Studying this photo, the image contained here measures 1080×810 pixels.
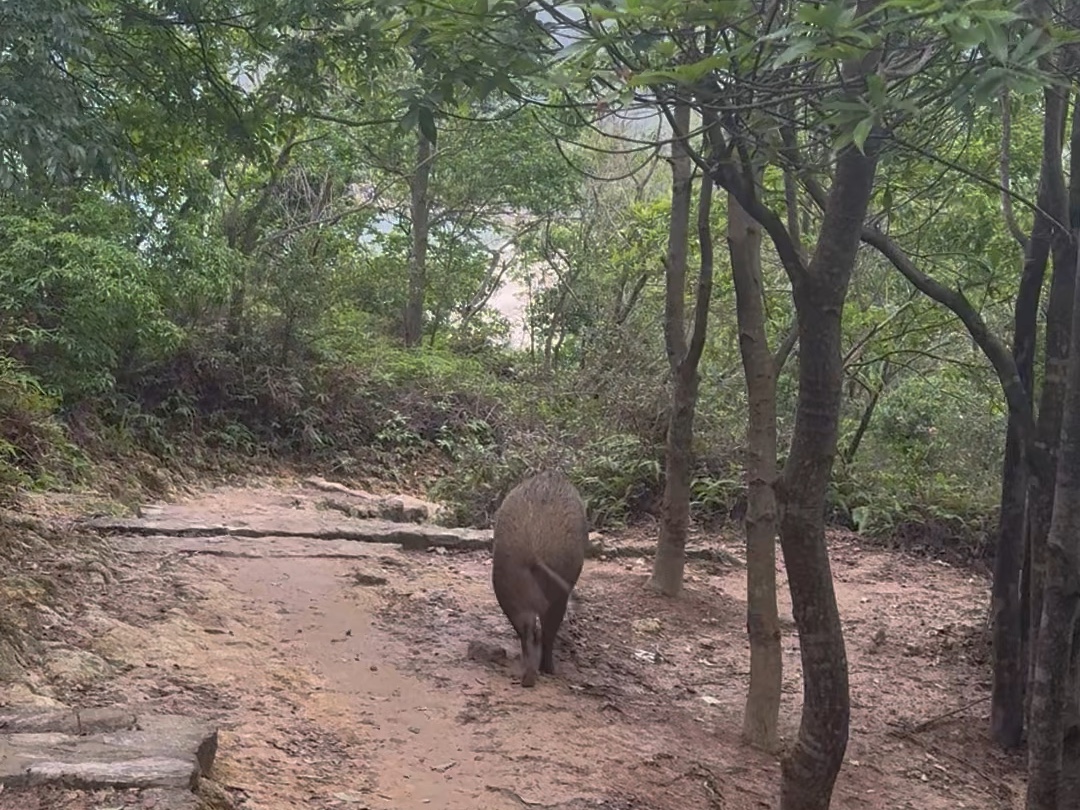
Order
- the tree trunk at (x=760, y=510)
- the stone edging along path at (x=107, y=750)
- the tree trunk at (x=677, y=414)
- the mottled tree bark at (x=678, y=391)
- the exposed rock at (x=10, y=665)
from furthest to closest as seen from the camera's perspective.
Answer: the tree trunk at (x=677, y=414)
the mottled tree bark at (x=678, y=391)
the tree trunk at (x=760, y=510)
the exposed rock at (x=10, y=665)
the stone edging along path at (x=107, y=750)

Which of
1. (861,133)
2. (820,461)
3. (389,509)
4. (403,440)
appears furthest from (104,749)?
(403,440)

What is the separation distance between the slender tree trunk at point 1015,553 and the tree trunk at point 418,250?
40.1 ft

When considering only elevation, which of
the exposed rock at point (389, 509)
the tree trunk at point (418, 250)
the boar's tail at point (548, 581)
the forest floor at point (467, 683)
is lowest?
the forest floor at point (467, 683)

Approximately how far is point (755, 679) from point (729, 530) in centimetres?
466

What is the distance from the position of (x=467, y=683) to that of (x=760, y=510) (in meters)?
1.78

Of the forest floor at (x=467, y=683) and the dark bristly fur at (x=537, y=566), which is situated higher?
the dark bristly fur at (x=537, y=566)

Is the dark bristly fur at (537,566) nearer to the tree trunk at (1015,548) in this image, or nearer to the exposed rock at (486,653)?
the exposed rock at (486,653)

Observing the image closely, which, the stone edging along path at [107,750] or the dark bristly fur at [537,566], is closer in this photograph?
the stone edging along path at [107,750]

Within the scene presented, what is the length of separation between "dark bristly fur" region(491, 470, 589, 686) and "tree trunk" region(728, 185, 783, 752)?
108cm

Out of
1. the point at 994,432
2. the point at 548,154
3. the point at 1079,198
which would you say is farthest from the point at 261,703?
the point at 548,154

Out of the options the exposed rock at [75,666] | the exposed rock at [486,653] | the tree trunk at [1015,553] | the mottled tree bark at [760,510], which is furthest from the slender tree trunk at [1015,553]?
the exposed rock at [75,666]

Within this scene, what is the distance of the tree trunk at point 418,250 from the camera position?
16625 mm

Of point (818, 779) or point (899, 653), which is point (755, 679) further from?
point (899, 653)

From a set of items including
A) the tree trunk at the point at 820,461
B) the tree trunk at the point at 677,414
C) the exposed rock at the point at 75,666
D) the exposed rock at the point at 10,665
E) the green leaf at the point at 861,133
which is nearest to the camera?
the green leaf at the point at 861,133
